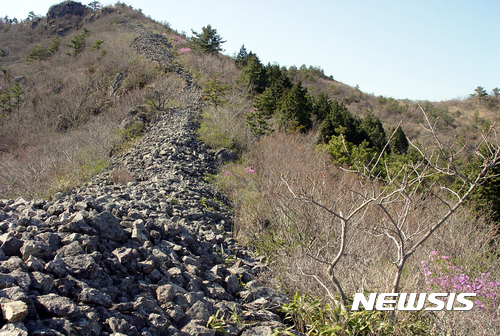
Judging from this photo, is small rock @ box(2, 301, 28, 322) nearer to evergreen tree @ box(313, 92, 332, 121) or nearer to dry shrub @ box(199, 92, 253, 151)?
dry shrub @ box(199, 92, 253, 151)

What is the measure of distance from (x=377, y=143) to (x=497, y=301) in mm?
15109

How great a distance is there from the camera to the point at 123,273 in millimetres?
2836

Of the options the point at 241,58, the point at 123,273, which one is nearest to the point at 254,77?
the point at 241,58

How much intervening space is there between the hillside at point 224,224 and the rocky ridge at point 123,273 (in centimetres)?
1

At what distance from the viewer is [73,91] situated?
55.0ft

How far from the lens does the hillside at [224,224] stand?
239 centimetres

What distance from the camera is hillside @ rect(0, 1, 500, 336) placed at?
7.83 feet

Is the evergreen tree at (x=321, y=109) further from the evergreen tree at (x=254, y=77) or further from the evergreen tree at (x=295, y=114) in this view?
the evergreen tree at (x=254, y=77)

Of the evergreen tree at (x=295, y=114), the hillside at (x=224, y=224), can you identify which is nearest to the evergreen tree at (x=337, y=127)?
the hillside at (x=224, y=224)

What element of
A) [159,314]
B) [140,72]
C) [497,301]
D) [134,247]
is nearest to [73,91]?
[140,72]

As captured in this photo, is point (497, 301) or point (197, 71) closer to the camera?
point (497, 301)

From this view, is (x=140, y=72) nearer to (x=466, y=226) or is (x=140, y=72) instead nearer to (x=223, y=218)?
(x=223, y=218)

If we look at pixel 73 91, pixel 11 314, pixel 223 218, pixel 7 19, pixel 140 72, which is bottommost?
pixel 223 218

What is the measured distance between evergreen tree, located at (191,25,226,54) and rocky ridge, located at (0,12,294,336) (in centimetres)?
2742
